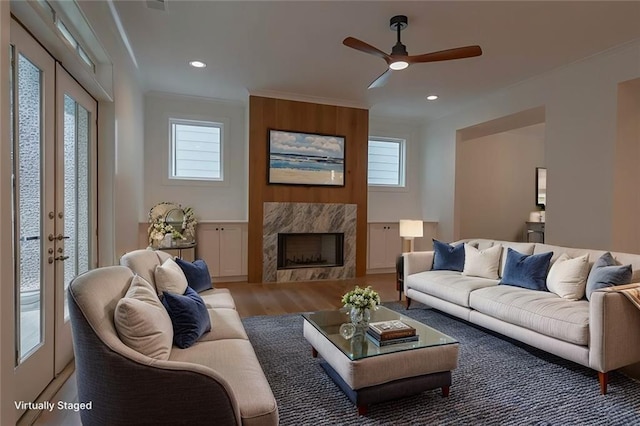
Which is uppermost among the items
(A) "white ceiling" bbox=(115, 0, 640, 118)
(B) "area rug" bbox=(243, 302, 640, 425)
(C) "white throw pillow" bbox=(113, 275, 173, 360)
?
(A) "white ceiling" bbox=(115, 0, 640, 118)

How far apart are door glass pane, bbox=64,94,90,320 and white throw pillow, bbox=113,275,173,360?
129 centimetres

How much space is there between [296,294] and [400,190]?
3276 millimetres

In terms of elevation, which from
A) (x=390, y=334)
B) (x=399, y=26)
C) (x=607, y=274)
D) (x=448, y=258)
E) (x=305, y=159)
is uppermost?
(x=399, y=26)

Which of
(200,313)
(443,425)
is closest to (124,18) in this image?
(200,313)

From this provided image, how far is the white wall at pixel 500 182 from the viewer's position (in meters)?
7.38

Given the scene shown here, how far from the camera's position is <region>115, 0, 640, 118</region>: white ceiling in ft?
9.90

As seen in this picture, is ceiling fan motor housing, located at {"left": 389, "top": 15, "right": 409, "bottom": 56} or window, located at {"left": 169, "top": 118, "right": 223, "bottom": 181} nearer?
ceiling fan motor housing, located at {"left": 389, "top": 15, "right": 409, "bottom": 56}

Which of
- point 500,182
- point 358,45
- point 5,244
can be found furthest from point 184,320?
point 500,182

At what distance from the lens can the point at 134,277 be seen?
6.23 ft

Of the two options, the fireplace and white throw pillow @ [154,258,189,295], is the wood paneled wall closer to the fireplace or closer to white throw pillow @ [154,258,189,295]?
the fireplace

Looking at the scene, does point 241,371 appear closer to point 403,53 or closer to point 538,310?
point 538,310

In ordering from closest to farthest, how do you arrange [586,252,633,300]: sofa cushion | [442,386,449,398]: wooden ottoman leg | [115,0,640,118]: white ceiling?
[442,386,449,398]: wooden ottoman leg, [586,252,633,300]: sofa cushion, [115,0,640,118]: white ceiling

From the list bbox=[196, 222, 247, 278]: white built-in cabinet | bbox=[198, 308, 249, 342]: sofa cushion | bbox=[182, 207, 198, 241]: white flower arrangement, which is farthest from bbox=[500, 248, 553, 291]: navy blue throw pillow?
bbox=[182, 207, 198, 241]: white flower arrangement

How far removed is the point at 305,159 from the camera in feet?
18.3
